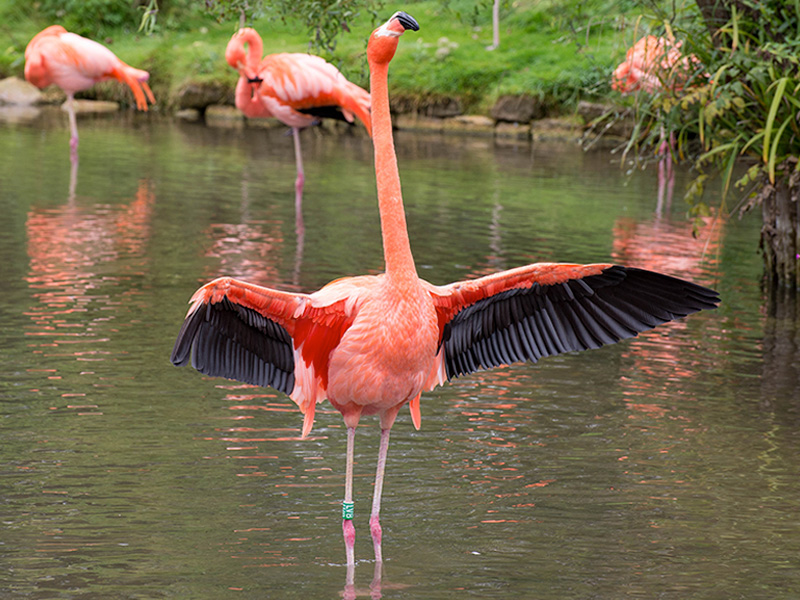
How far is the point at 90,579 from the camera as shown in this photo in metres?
3.79

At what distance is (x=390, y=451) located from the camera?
532 cm

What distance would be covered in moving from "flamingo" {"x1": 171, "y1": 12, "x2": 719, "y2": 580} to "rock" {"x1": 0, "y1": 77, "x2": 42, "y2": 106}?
23639mm

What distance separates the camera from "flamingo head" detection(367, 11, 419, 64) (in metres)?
3.77

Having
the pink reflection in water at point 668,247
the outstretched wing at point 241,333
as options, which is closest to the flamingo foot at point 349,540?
the outstretched wing at point 241,333

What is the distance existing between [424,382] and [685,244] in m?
7.53

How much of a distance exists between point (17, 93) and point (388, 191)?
78.7 ft

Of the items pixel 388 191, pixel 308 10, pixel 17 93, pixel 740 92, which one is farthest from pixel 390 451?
pixel 17 93

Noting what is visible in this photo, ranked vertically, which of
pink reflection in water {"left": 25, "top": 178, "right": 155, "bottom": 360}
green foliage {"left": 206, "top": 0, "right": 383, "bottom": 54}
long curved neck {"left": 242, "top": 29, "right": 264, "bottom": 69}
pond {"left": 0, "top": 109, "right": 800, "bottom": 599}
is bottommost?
pond {"left": 0, "top": 109, "right": 800, "bottom": 599}

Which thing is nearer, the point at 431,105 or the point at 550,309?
the point at 550,309

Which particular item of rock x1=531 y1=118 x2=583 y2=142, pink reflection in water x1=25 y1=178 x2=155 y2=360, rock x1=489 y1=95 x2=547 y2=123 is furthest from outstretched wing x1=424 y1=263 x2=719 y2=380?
rock x1=489 y1=95 x2=547 y2=123

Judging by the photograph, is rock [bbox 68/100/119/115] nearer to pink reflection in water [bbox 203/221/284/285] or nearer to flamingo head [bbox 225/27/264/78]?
flamingo head [bbox 225/27/264/78]

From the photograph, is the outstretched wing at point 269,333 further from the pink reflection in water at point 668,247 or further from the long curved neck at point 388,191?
the pink reflection in water at point 668,247

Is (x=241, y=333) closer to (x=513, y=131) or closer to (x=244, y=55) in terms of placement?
(x=244, y=55)

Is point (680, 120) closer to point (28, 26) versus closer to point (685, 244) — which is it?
point (685, 244)
